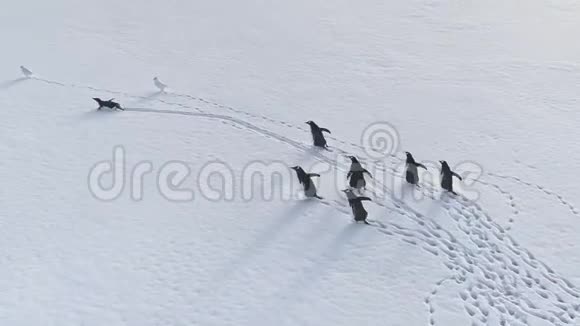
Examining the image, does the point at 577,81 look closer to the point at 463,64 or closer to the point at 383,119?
the point at 463,64

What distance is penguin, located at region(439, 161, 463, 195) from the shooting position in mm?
8961

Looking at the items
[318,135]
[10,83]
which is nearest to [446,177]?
[318,135]

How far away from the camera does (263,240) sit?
8.12 metres

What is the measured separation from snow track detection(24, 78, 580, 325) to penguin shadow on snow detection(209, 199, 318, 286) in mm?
505

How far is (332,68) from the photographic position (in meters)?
15.3

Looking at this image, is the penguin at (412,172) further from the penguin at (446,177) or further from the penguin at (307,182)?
the penguin at (307,182)

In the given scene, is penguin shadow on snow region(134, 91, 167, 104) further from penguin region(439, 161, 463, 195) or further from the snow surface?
penguin region(439, 161, 463, 195)

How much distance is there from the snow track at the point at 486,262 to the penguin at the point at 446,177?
158mm

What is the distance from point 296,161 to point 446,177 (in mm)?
2760

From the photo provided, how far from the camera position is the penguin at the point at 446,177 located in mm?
8961

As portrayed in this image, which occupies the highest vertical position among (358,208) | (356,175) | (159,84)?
(159,84)

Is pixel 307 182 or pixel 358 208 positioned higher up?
pixel 307 182

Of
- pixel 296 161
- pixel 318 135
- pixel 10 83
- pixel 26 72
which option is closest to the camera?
pixel 296 161

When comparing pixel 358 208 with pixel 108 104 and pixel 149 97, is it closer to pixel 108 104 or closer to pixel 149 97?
pixel 108 104
